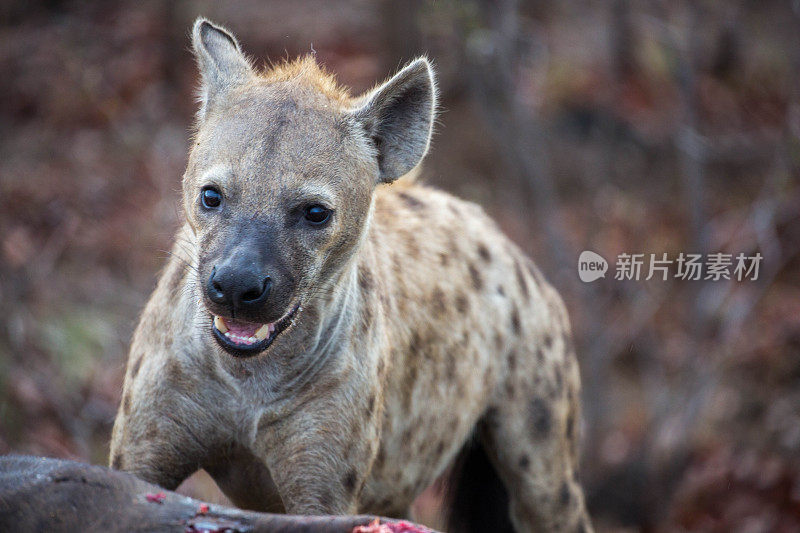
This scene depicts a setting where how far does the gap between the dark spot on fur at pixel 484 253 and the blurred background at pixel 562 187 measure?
1810mm

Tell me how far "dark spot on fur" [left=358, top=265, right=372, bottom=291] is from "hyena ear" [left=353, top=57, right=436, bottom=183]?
0.32m

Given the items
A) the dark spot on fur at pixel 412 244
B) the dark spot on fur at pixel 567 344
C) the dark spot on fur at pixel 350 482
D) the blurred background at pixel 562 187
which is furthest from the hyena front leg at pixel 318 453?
the blurred background at pixel 562 187

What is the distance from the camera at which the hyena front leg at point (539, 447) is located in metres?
3.90

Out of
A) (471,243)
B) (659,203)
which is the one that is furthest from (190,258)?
(659,203)

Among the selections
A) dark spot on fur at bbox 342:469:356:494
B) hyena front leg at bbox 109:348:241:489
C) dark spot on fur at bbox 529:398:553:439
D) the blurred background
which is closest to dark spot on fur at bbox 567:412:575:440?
dark spot on fur at bbox 529:398:553:439

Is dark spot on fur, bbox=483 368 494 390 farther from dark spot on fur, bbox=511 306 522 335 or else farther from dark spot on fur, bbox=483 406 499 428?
dark spot on fur, bbox=511 306 522 335

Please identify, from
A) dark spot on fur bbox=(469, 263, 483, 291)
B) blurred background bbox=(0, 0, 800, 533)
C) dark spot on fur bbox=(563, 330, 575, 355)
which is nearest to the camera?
dark spot on fur bbox=(469, 263, 483, 291)

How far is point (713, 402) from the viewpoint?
784 centimetres

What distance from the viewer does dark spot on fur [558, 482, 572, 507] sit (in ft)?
13.2

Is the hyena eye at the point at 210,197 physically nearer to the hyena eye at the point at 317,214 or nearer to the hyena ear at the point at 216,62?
the hyena eye at the point at 317,214

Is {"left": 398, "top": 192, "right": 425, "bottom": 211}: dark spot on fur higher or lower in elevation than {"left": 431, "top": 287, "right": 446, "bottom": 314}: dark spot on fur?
higher

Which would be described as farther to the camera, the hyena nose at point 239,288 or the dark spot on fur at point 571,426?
the dark spot on fur at point 571,426

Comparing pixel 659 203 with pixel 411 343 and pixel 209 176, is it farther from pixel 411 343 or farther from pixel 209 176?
pixel 209 176

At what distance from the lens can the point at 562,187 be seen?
9031 millimetres
